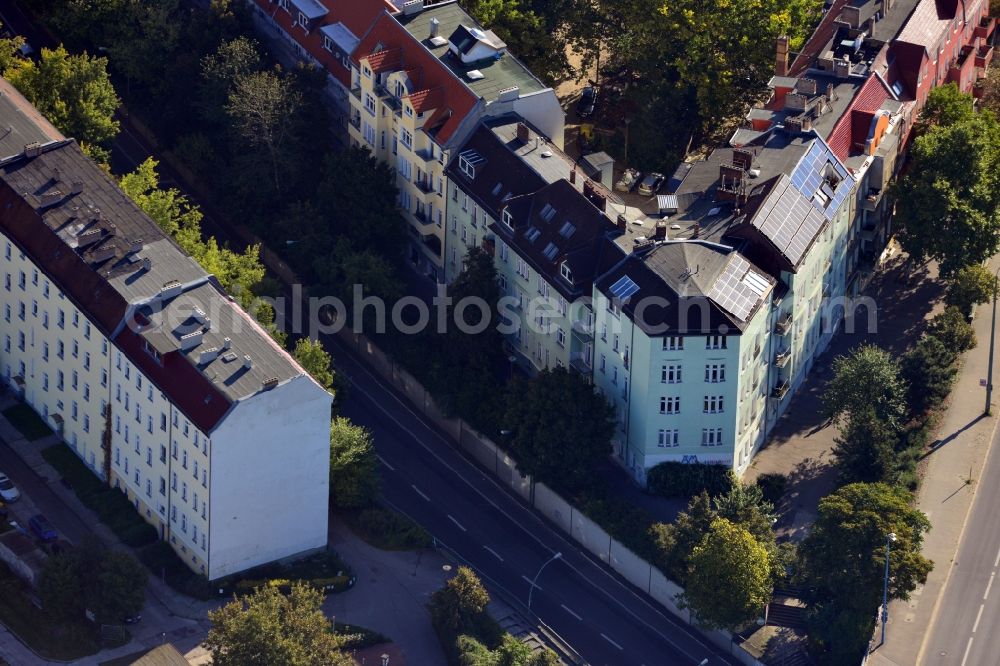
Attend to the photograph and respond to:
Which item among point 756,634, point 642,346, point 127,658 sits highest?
point 642,346

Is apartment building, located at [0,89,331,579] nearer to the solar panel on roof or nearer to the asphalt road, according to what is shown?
the solar panel on roof

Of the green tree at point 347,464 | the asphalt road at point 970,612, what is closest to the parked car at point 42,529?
the green tree at point 347,464

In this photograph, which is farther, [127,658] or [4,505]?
[4,505]

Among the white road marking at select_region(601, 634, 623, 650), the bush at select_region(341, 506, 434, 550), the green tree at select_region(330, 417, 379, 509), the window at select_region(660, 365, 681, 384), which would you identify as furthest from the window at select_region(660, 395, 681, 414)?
the green tree at select_region(330, 417, 379, 509)

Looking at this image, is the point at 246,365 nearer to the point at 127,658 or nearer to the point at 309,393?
the point at 309,393

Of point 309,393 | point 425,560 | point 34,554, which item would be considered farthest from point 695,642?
point 34,554

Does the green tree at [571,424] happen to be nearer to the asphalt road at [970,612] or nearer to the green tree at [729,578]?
the green tree at [729,578]

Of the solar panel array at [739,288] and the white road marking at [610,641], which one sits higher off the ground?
the solar panel array at [739,288]
